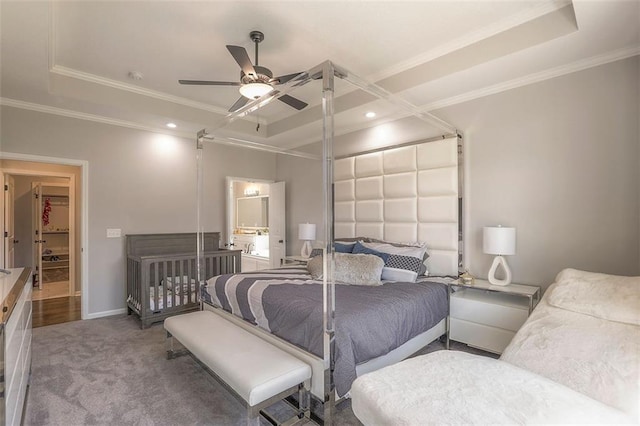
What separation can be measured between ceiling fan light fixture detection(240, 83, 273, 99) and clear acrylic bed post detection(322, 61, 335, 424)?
2.69 feet

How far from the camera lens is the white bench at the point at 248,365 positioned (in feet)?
5.68

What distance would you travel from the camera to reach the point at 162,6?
2389 millimetres

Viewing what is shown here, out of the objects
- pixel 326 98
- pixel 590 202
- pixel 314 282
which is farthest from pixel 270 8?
pixel 590 202

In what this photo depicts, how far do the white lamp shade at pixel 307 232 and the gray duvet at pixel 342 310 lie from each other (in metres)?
1.71

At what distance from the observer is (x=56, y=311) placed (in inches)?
173

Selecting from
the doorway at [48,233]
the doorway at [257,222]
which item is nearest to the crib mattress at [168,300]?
the doorway at [48,233]

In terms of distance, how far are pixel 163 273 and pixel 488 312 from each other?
3.70 metres

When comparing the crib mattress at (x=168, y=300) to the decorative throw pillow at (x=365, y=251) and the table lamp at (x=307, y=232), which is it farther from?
the decorative throw pillow at (x=365, y=251)

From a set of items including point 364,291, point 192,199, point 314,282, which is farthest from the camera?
point 192,199

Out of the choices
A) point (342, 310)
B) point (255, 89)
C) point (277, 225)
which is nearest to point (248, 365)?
point (342, 310)

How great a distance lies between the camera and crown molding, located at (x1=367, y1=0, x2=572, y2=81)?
7.74ft

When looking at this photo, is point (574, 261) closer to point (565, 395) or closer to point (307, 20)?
point (565, 395)

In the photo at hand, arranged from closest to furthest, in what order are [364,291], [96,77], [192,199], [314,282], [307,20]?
[307,20] → [364,291] → [314,282] → [96,77] → [192,199]

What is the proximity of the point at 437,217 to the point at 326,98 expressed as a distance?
86.7 inches
